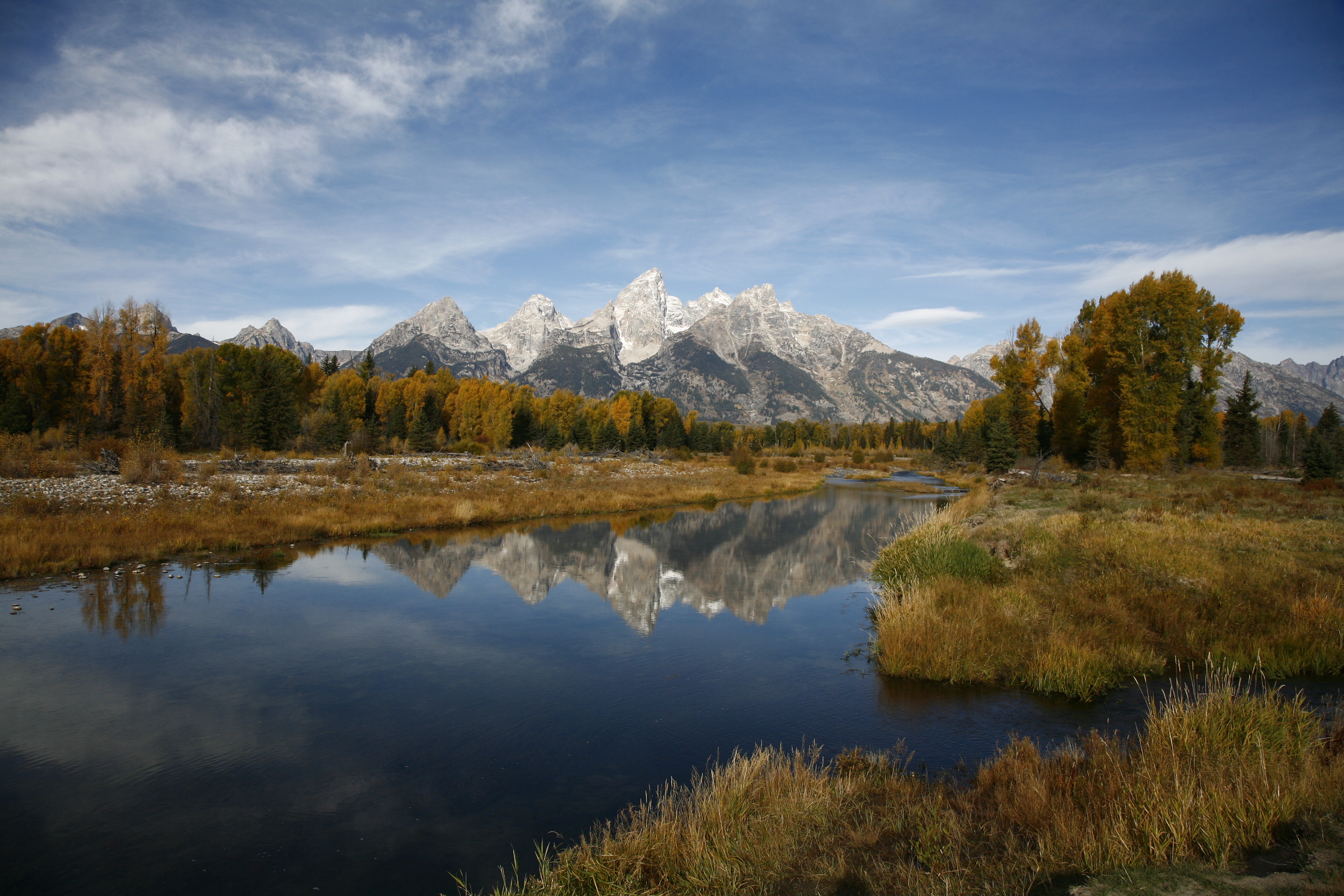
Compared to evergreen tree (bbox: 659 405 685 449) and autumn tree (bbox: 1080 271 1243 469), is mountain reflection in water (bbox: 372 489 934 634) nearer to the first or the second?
autumn tree (bbox: 1080 271 1243 469)

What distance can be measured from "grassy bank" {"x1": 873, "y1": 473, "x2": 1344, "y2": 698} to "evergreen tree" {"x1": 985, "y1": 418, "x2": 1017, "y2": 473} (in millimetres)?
33892

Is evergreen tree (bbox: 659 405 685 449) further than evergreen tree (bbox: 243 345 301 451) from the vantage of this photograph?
Yes

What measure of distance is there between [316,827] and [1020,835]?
6.95 metres

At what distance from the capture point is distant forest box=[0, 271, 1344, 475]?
37.7 m

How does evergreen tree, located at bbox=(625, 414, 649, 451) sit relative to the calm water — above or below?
above

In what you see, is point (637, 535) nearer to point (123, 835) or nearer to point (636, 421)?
point (123, 835)

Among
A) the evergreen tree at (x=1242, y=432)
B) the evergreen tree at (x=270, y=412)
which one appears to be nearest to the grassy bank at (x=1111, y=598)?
the evergreen tree at (x=1242, y=432)

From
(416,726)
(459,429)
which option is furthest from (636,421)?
(416,726)

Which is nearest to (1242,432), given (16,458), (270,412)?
(16,458)

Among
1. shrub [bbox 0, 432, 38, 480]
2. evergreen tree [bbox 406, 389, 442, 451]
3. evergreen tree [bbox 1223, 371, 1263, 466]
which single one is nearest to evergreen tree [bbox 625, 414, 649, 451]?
evergreen tree [bbox 406, 389, 442, 451]

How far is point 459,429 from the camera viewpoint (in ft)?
286

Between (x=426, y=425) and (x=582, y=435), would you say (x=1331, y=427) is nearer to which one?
(x=582, y=435)

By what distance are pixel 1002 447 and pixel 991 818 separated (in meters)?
54.8

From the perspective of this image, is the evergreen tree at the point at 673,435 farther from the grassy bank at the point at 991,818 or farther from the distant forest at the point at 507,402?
the grassy bank at the point at 991,818
